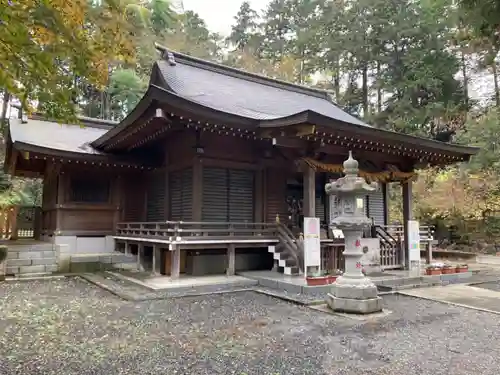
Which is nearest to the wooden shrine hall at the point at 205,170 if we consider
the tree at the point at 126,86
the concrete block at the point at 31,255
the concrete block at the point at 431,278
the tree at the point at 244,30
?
the concrete block at the point at 31,255

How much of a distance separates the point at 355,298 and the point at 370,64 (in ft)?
69.6

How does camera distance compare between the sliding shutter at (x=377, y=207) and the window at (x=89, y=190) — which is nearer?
the window at (x=89, y=190)

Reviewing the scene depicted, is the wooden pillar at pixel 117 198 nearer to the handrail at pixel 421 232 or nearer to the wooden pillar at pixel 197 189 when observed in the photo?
the wooden pillar at pixel 197 189

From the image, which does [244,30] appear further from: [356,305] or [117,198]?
[356,305]

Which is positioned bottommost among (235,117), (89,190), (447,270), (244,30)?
(447,270)

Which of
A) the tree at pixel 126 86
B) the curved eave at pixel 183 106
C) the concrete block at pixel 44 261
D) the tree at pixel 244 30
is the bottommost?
the concrete block at pixel 44 261

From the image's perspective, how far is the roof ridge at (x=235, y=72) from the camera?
11.4 m

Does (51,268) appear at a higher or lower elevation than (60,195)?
lower

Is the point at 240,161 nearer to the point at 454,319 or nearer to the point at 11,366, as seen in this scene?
the point at 454,319

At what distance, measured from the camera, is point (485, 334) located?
430 centimetres

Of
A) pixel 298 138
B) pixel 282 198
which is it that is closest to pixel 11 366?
pixel 298 138

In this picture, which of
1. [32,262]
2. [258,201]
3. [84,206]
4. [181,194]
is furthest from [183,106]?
[32,262]

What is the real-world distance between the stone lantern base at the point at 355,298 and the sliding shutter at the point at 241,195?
152 inches

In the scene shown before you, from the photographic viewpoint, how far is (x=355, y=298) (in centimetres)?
515
